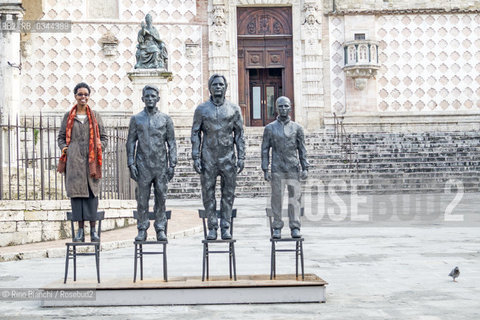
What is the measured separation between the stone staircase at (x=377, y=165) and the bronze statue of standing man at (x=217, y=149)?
43.6 feet

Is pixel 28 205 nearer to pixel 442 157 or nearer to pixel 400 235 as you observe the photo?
pixel 400 235

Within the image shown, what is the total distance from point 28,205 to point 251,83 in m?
19.1

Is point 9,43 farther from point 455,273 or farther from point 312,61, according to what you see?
point 312,61

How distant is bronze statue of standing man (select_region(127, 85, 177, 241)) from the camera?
266 inches

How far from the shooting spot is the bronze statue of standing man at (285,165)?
275 inches

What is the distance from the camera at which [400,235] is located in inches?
447

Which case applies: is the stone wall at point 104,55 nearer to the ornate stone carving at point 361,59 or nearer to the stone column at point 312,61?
the stone column at point 312,61

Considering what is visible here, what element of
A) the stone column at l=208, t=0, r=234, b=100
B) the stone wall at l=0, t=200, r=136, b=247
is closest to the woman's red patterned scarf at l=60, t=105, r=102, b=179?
the stone wall at l=0, t=200, r=136, b=247

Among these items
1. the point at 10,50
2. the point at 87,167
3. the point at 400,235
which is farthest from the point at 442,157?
the point at 87,167

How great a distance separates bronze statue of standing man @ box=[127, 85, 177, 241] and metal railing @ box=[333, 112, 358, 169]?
15.6m

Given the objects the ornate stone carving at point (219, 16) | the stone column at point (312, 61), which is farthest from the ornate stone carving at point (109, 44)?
the stone column at point (312, 61)

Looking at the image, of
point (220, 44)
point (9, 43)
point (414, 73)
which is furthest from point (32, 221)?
point (414, 73)

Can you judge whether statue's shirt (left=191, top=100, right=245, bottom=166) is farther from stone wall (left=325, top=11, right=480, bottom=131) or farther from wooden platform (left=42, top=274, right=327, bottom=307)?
stone wall (left=325, top=11, right=480, bottom=131)

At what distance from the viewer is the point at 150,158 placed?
674 centimetres
